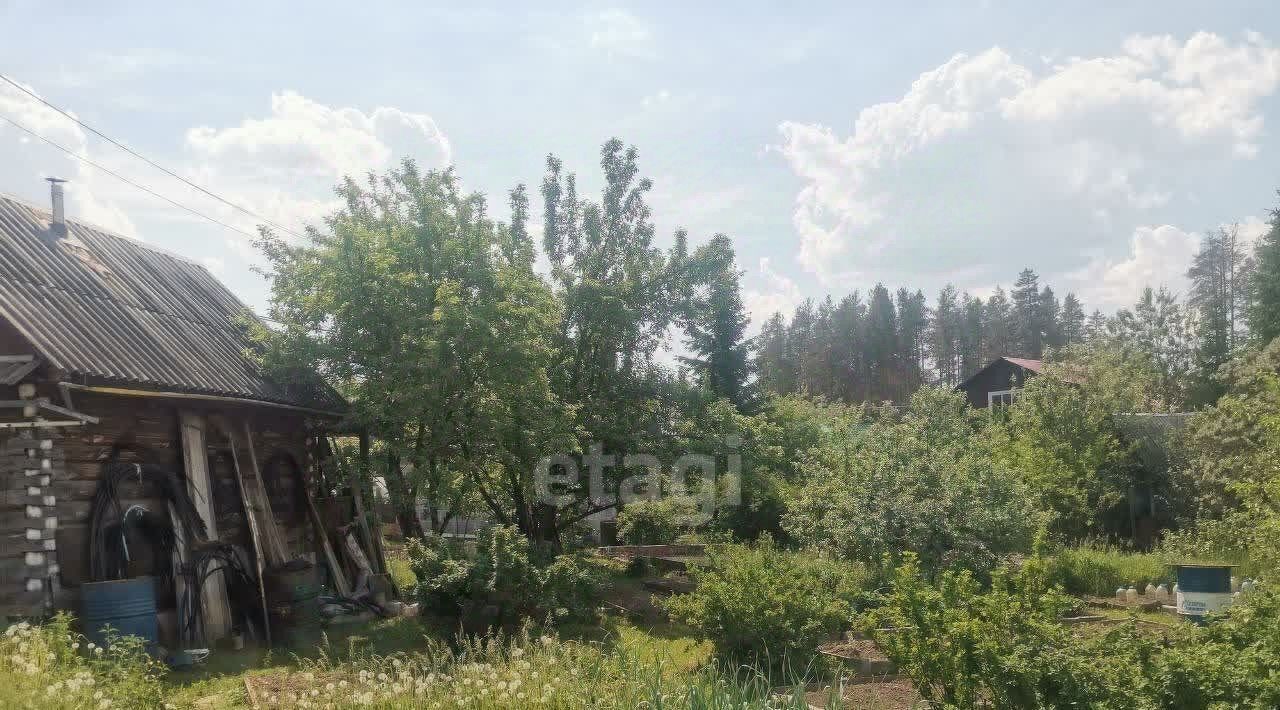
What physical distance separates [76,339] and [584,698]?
6486 millimetres

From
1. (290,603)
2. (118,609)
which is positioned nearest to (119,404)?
(118,609)

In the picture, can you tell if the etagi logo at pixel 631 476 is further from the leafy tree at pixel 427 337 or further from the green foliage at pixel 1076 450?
the green foliage at pixel 1076 450

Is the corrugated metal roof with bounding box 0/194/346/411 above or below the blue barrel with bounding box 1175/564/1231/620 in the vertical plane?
above

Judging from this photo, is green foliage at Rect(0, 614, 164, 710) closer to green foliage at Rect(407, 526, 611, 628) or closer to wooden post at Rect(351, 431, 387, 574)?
green foliage at Rect(407, 526, 611, 628)

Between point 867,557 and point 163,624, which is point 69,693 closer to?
point 163,624

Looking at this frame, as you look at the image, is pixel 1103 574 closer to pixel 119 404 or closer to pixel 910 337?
pixel 119 404

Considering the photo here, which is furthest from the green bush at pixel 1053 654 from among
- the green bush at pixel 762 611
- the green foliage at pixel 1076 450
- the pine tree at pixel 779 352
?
the pine tree at pixel 779 352

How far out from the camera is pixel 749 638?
25.1 ft

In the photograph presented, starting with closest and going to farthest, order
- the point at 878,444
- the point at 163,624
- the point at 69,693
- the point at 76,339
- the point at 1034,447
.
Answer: the point at 69,693 < the point at 76,339 < the point at 163,624 < the point at 878,444 < the point at 1034,447

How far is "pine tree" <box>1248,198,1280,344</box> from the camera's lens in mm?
26734

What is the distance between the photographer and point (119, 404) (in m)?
9.02

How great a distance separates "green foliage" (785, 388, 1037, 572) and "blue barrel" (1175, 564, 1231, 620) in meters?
1.72

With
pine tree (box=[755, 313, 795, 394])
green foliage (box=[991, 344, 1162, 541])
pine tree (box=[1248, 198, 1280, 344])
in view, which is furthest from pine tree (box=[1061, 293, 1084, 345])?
green foliage (box=[991, 344, 1162, 541])

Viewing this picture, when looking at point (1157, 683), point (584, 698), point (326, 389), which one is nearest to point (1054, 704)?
point (1157, 683)
